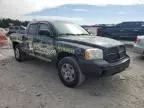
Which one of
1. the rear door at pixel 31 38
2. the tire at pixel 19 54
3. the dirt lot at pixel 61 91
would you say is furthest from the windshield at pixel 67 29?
the tire at pixel 19 54

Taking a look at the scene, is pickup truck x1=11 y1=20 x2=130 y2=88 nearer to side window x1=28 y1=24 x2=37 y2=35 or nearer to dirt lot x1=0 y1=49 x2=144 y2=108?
side window x1=28 y1=24 x2=37 y2=35

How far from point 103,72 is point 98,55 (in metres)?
0.41

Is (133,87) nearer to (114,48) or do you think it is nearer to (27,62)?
(114,48)

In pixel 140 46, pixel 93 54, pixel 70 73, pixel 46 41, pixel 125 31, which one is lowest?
pixel 70 73

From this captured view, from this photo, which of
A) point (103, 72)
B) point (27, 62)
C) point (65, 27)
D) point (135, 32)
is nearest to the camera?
point (103, 72)

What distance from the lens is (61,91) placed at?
5555 mm

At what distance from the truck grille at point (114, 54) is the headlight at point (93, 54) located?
18cm

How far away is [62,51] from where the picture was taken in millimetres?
5992

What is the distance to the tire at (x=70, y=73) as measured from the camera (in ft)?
18.1

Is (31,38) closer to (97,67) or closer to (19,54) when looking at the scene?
(19,54)

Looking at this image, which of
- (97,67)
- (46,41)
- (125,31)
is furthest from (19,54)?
(125,31)

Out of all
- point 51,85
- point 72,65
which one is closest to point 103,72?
point 72,65

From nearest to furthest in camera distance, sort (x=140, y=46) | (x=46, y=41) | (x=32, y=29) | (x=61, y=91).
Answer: (x=61, y=91), (x=46, y=41), (x=32, y=29), (x=140, y=46)

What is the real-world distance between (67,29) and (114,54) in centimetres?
184
